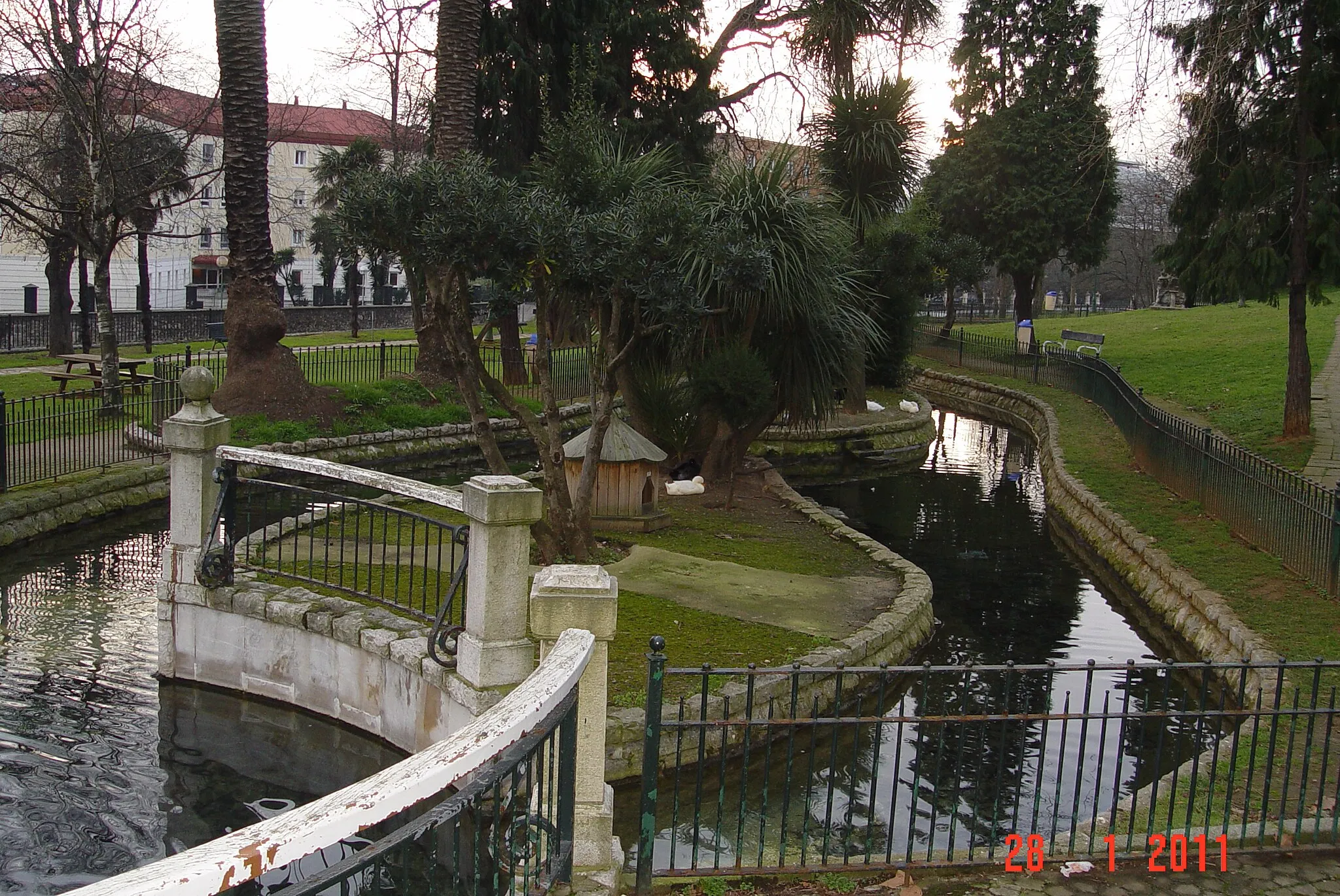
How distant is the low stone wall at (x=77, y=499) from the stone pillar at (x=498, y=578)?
792 cm

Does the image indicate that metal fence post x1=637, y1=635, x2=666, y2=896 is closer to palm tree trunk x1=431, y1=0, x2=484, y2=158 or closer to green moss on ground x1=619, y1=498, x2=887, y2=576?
green moss on ground x1=619, y1=498, x2=887, y2=576

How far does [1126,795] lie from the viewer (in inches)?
296

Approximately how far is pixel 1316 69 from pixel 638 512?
10.8 m

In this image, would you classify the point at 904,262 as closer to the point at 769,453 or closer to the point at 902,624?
the point at 769,453

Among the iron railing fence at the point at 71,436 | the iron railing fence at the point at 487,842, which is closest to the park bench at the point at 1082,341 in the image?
the iron railing fence at the point at 71,436

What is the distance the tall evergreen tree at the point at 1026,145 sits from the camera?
1416 inches

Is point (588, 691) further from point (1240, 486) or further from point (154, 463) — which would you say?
point (154, 463)

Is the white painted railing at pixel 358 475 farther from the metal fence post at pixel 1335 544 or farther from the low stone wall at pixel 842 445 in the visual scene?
the low stone wall at pixel 842 445

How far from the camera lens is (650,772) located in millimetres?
5133

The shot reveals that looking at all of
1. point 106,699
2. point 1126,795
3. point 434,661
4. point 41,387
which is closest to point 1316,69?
point 1126,795

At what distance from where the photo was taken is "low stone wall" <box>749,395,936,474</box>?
21.0m

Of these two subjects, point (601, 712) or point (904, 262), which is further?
point (904, 262)

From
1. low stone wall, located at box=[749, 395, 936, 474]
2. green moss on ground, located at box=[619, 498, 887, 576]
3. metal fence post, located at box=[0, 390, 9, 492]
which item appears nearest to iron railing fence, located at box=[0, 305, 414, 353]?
metal fence post, located at box=[0, 390, 9, 492]

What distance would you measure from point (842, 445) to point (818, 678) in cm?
1339
